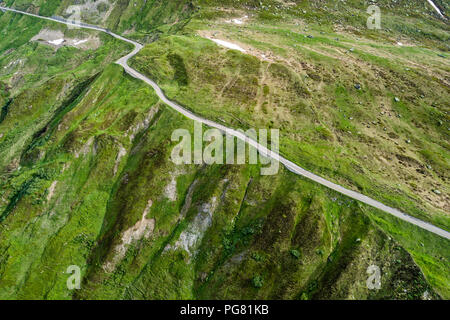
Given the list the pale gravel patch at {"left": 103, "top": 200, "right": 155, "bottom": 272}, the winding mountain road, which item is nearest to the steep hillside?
the pale gravel patch at {"left": 103, "top": 200, "right": 155, "bottom": 272}

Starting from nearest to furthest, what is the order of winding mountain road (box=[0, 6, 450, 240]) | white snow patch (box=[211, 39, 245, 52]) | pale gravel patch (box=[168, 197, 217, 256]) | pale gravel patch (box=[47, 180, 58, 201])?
winding mountain road (box=[0, 6, 450, 240]), pale gravel patch (box=[168, 197, 217, 256]), pale gravel patch (box=[47, 180, 58, 201]), white snow patch (box=[211, 39, 245, 52])

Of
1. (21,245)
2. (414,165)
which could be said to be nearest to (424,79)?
(414,165)

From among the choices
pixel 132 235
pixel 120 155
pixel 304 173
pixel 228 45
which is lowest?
pixel 132 235

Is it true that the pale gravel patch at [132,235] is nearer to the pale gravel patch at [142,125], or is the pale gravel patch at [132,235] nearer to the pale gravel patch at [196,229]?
the pale gravel patch at [196,229]

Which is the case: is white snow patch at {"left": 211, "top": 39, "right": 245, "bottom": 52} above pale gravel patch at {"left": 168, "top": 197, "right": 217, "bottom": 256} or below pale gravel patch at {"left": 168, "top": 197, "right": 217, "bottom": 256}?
above

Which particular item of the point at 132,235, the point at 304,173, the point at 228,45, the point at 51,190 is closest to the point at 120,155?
the point at 51,190

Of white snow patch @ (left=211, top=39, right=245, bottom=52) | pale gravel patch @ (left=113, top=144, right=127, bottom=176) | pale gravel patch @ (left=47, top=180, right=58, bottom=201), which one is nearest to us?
pale gravel patch @ (left=47, top=180, right=58, bottom=201)

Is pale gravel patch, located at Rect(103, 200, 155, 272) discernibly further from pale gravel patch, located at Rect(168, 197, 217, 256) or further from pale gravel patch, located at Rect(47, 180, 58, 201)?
pale gravel patch, located at Rect(47, 180, 58, 201)

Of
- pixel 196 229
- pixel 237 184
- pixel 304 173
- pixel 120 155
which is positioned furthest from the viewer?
pixel 120 155

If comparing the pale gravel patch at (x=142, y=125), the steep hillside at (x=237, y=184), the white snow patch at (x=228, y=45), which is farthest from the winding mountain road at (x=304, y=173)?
the white snow patch at (x=228, y=45)

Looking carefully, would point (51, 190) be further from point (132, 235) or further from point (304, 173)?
point (304, 173)
